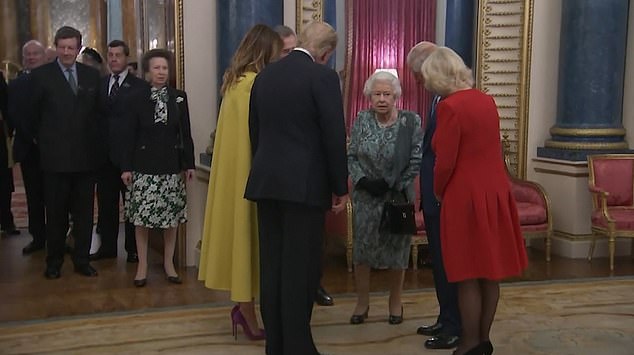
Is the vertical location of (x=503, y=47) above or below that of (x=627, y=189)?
above

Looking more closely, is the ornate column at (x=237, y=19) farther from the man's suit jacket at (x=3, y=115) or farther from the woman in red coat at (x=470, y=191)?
the woman in red coat at (x=470, y=191)

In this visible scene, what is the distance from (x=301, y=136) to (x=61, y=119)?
2.71 meters

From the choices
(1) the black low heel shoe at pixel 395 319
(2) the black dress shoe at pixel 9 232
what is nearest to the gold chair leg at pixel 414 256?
(1) the black low heel shoe at pixel 395 319

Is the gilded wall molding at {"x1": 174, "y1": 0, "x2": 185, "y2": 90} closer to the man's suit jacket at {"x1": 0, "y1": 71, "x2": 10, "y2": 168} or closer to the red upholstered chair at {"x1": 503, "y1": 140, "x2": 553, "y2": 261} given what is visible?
the man's suit jacket at {"x1": 0, "y1": 71, "x2": 10, "y2": 168}

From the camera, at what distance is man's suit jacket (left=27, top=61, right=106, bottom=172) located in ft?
17.8

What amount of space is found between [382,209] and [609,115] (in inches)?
137

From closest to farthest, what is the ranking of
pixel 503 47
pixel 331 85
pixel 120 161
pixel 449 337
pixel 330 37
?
pixel 331 85
pixel 330 37
pixel 449 337
pixel 120 161
pixel 503 47

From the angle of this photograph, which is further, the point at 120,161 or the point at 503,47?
the point at 503,47

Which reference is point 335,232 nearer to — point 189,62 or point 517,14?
point 189,62

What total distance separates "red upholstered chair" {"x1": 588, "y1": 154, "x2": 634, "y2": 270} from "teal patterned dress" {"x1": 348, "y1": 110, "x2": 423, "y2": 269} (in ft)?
8.91

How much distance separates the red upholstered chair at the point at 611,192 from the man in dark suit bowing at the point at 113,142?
3904 millimetres

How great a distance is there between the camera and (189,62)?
614 centimetres

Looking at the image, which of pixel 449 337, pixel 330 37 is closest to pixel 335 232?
pixel 449 337

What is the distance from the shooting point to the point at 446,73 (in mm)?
3617
